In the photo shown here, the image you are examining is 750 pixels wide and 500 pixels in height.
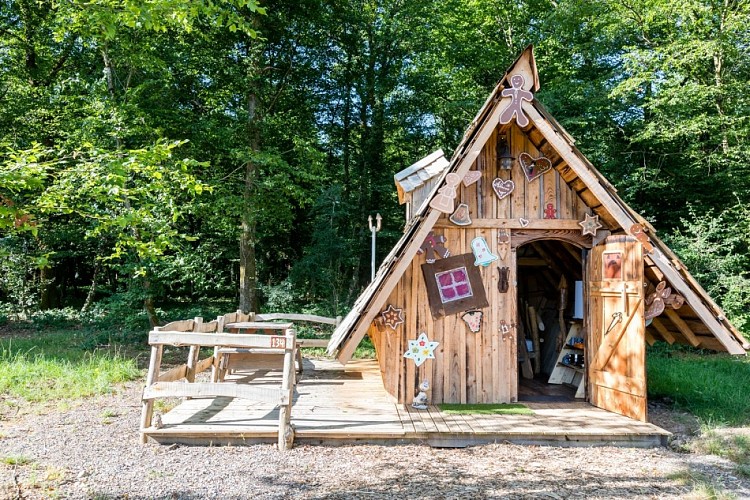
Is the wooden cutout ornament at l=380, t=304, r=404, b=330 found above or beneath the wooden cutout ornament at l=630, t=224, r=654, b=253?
beneath

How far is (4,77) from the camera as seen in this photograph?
13.9 m

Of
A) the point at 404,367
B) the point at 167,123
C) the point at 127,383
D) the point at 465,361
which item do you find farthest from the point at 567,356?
the point at 167,123

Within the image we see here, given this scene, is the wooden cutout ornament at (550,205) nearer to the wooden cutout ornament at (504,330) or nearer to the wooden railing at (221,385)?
the wooden cutout ornament at (504,330)

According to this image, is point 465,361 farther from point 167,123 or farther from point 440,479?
point 167,123

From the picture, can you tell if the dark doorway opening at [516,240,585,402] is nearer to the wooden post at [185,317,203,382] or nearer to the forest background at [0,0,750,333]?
the wooden post at [185,317,203,382]

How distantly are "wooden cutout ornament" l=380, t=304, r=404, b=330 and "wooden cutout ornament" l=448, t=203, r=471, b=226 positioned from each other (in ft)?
4.43

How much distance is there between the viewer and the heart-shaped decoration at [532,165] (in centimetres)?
650

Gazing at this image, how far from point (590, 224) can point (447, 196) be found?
2.07 meters

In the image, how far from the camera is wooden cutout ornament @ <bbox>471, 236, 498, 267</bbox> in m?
6.43

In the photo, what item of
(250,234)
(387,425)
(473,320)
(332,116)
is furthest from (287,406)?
(332,116)

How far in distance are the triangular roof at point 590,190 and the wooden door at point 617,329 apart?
280 millimetres

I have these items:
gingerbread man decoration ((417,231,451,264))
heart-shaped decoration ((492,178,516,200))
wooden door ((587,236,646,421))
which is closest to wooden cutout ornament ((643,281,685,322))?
wooden door ((587,236,646,421))

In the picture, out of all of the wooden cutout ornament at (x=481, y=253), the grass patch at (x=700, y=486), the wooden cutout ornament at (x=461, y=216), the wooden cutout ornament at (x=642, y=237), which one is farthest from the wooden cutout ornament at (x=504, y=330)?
the grass patch at (x=700, y=486)

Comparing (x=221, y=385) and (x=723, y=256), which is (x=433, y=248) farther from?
(x=723, y=256)
